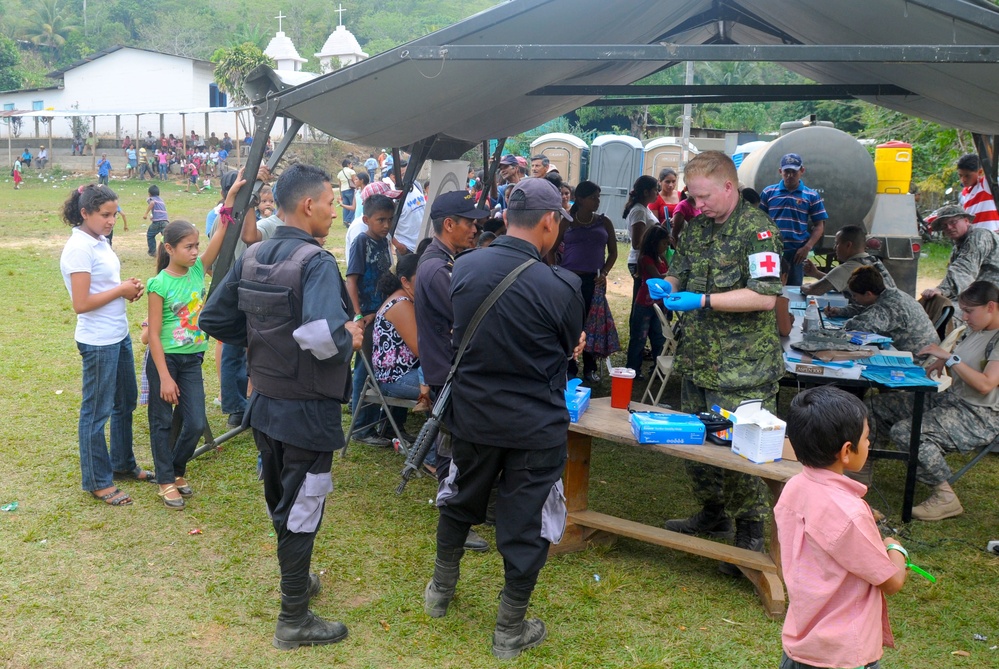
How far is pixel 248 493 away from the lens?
5.07 meters

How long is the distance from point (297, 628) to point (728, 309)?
2.43 m

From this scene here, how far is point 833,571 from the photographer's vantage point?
2.28m

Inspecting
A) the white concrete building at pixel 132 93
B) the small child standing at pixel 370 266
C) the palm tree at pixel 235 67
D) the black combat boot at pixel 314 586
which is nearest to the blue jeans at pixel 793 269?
the small child standing at pixel 370 266

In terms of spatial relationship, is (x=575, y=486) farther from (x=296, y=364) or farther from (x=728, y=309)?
(x=296, y=364)

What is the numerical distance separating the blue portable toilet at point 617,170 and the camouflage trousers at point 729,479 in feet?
53.6

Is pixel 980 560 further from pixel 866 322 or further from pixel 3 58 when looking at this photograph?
pixel 3 58

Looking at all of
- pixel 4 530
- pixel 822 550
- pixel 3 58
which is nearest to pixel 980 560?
pixel 822 550

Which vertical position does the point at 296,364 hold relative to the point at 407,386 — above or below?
above

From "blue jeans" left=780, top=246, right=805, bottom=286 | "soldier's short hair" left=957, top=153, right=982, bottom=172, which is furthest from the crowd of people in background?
"soldier's short hair" left=957, top=153, right=982, bottom=172

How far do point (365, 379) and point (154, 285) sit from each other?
1.69 metres

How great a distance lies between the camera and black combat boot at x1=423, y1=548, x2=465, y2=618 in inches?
144

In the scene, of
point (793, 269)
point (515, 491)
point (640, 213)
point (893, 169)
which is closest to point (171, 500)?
point (515, 491)

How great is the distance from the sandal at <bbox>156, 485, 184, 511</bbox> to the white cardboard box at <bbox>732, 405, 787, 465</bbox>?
3182 mm

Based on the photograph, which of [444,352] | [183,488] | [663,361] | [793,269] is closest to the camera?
[444,352]
